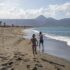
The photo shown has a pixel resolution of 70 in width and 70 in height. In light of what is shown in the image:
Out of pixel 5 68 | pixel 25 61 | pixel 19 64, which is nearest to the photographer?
pixel 5 68

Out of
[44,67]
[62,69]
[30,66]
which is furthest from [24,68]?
[62,69]

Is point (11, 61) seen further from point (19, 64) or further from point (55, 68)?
point (55, 68)

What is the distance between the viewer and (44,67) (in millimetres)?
13461

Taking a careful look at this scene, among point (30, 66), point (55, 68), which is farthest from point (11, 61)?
point (55, 68)

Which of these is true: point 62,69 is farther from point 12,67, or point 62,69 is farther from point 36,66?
point 12,67

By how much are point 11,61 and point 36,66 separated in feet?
6.21

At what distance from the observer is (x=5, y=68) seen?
12461 mm

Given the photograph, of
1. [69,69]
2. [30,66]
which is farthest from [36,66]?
[69,69]

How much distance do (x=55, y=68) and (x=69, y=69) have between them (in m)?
0.92

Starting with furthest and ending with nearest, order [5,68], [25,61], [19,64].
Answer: [25,61] → [19,64] → [5,68]

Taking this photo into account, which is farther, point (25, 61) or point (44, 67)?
point (25, 61)

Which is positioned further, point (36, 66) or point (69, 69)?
point (69, 69)

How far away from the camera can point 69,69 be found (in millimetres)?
14078

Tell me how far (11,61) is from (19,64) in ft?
3.19
